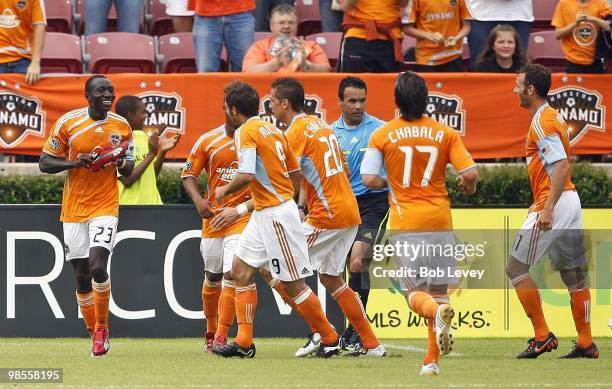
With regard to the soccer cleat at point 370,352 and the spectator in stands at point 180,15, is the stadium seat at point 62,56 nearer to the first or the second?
the spectator in stands at point 180,15

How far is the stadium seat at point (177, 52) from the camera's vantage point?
49.0ft

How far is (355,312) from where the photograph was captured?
32.8ft

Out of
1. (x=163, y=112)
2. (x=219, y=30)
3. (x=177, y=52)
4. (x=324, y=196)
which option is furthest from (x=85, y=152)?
(x=177, y=52)

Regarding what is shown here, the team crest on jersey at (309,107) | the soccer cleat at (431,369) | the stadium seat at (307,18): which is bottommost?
the soccer cleat at (431,369)

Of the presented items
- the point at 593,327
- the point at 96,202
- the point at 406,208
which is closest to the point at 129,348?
the point at 96,202

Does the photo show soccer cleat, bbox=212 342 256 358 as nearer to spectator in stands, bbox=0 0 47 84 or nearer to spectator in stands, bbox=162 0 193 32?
spectator in stands, bbox=0 0 47 84

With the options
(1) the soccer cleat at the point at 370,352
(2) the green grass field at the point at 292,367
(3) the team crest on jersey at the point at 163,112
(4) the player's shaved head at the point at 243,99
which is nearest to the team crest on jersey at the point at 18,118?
(3) the team crest on jersey at the point at 163,112

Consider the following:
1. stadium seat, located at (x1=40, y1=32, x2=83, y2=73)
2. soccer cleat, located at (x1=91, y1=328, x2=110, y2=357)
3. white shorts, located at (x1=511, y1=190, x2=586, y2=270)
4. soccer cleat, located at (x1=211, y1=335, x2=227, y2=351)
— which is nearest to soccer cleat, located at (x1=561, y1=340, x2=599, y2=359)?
white shorts, located at (x1=511, y1=190, x2=586, y2=270)

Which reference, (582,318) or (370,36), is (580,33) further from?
(582,318)

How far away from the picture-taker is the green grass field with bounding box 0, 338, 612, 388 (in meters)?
8.16

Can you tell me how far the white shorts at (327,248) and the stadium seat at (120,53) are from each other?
17.2 ft

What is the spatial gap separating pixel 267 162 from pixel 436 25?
5420 millimetres

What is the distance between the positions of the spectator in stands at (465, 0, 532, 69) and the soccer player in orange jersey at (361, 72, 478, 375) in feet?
20.2

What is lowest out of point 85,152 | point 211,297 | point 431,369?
point 211,297
